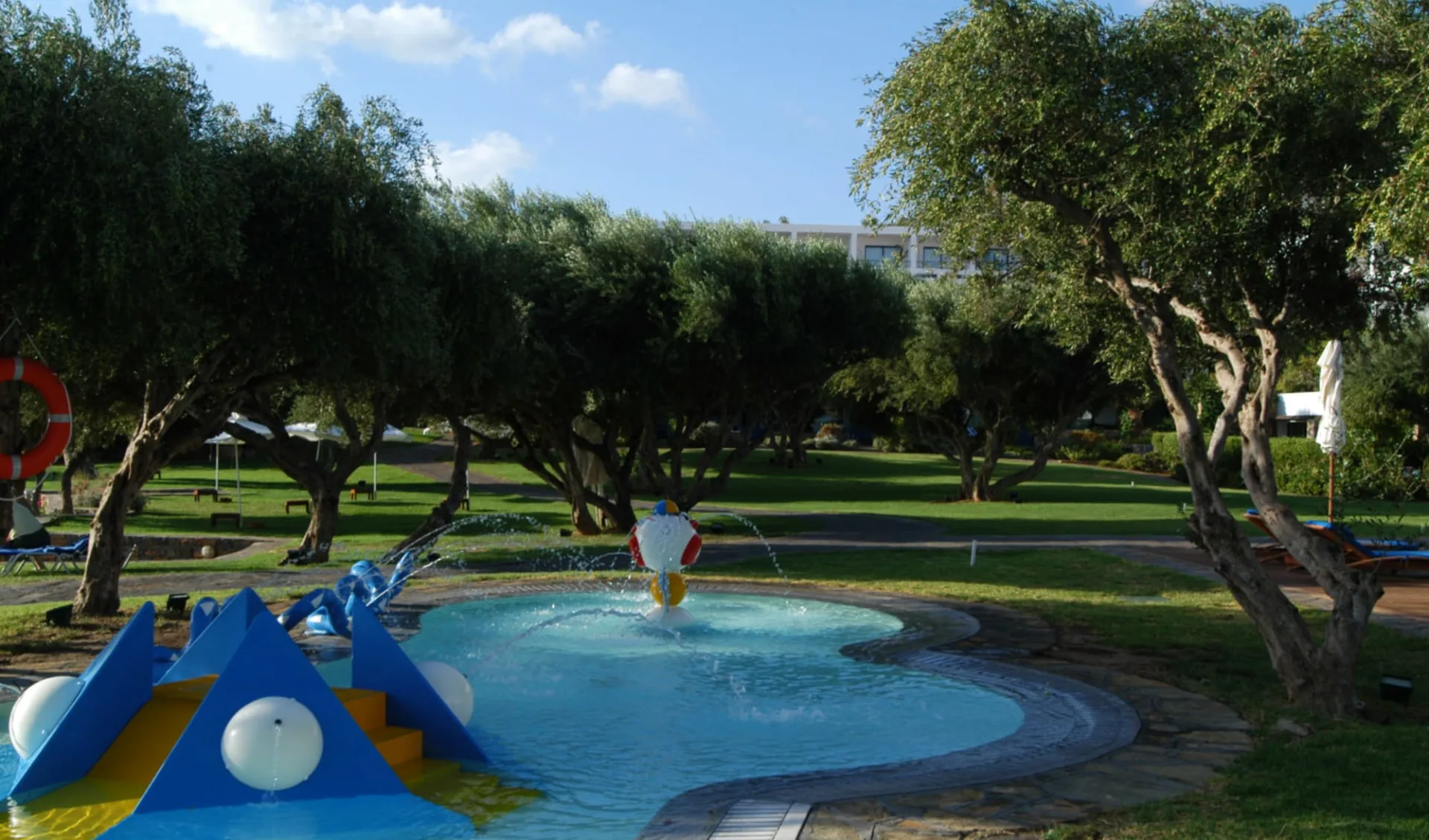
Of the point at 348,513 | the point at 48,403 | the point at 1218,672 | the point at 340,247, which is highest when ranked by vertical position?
the point at 340,247

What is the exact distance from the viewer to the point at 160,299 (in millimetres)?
11016

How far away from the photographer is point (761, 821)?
6.18 m

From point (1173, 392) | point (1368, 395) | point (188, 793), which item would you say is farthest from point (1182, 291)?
point (1368, 395)

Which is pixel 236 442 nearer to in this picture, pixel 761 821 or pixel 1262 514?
pixel 1262 514

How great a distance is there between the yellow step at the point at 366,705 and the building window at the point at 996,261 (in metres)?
7.87

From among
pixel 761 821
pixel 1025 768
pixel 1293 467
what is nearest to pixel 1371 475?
pixel 1025 768

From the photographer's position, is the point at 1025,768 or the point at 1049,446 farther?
the point at 1049,446

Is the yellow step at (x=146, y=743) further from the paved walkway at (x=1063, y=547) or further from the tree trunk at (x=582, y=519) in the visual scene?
the tree trunk at (x=582, y=519)

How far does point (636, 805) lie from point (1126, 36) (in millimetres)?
7779

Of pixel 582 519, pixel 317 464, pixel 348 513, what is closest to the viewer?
pixel 317 464

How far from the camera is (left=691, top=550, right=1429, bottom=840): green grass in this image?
19.6ft

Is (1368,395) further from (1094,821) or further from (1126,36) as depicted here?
(1094,821)

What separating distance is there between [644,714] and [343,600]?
298 cm

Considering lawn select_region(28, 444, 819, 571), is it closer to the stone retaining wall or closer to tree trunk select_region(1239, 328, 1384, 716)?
the stone retaining wall
